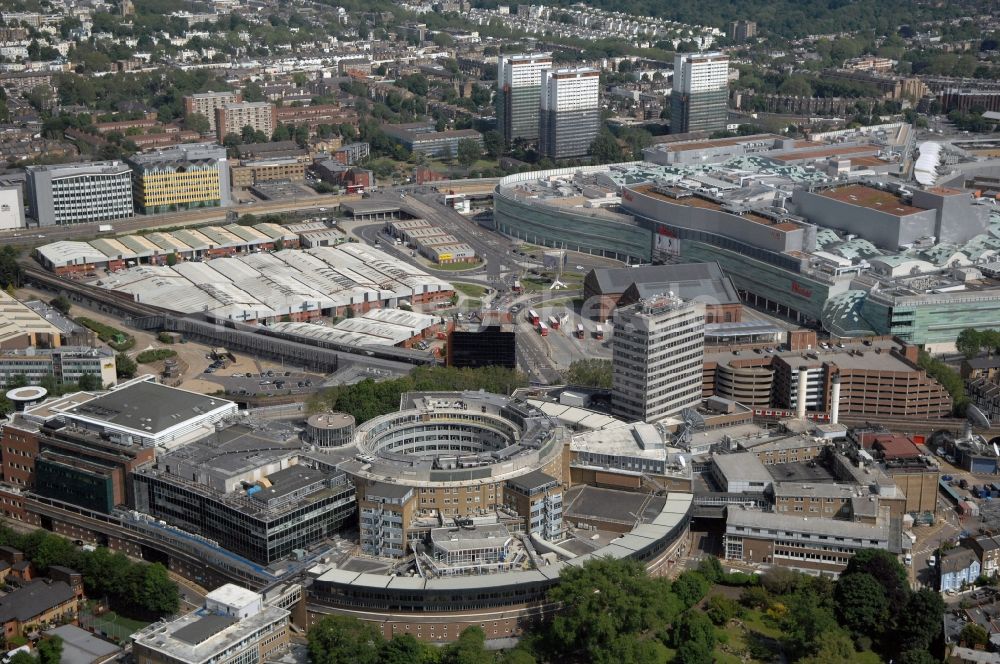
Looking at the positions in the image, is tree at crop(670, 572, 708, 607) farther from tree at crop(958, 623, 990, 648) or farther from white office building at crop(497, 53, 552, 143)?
white office building at crop(497, 53, 552, 143)

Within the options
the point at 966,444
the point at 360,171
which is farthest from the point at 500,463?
the point at 360,171

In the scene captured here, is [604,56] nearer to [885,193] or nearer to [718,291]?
[885,193]

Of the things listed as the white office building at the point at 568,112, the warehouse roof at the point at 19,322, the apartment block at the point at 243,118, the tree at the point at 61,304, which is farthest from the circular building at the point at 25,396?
the apartment block at the point at 243,118

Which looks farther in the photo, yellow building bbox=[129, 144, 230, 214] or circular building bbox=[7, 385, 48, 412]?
yellow building bbox=[129, 144, 230, 214]

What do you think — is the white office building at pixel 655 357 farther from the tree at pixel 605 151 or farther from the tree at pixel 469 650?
the tree at pixel 605 151

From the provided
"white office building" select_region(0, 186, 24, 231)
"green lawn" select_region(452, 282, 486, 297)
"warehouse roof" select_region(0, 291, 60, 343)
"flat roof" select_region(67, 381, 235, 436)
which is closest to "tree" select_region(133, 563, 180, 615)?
"flat roof" select_region(67, 381, 235, 436)

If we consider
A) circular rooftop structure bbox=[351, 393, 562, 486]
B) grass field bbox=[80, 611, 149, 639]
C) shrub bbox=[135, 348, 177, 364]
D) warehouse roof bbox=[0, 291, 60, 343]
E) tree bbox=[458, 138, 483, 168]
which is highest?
tree bbox=[458, 138, 483, 168]
